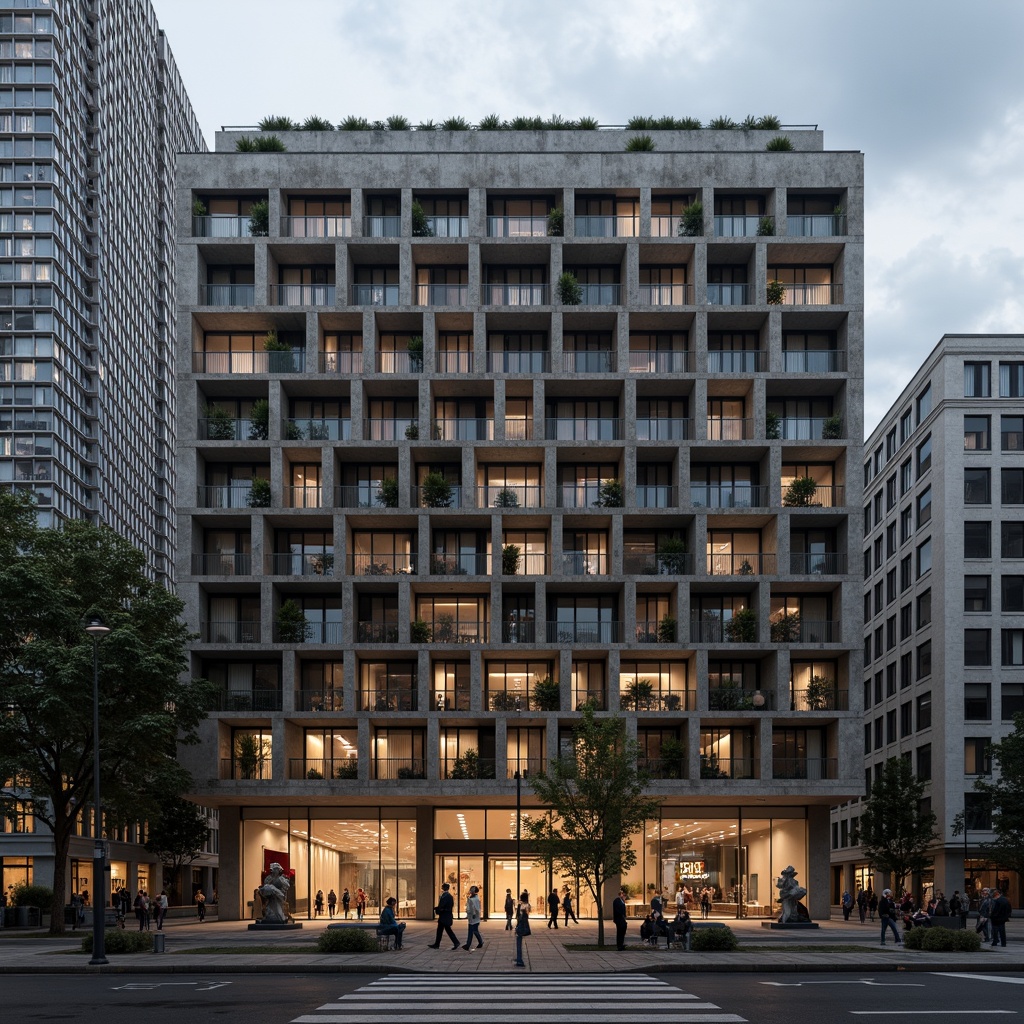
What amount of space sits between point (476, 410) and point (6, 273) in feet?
164

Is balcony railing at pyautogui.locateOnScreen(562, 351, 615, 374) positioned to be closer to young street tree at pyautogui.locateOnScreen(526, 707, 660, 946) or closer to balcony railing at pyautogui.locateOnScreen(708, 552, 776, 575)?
balcony railing at pyautogui.locateOnScreen(708, 552, 776, 575)

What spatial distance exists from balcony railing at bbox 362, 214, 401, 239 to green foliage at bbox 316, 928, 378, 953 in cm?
3676

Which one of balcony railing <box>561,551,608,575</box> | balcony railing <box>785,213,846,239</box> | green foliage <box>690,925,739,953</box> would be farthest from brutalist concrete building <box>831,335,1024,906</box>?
green foliage <box>690,925,739,953</box>

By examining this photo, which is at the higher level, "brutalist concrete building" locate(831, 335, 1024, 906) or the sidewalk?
"brutalist concrete building" locate(831, 335, 1024, 906)

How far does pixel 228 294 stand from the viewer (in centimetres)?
6031

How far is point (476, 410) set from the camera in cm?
6150

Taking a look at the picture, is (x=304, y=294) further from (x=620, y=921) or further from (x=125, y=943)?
(x=620, y=921)

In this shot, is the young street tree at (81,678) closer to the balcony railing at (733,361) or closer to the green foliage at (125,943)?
the green foliage at (125,943)

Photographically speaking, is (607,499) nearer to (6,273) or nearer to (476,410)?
(476,410)

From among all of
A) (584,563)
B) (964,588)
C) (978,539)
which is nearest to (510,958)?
(584,563)

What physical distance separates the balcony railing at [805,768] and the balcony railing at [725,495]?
12.3 m

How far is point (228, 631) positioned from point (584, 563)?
1755 centimetres

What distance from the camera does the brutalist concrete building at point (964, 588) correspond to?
247ft

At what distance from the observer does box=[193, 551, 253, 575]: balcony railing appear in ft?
191
